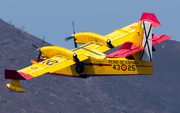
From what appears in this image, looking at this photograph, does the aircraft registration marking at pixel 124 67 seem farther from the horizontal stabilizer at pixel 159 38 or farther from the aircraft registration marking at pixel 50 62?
the aircraft registration marking at pixel 50 62

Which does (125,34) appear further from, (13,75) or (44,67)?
(13,75)

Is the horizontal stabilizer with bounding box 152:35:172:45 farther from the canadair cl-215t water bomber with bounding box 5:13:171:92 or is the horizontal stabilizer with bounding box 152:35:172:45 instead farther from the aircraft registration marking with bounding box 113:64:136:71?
the aircraft registration marking with bounding box 113:64:136:71

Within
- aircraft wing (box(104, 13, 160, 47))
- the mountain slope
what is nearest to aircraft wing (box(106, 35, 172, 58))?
aircraft wing (box(104, 13, 160, 47))

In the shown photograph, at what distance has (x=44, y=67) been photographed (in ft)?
180

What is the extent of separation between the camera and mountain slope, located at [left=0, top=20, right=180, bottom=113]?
140 meters

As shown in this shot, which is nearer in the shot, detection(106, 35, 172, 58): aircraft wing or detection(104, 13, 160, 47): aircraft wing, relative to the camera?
detection(106, 35, 172, 58): aircraft wing

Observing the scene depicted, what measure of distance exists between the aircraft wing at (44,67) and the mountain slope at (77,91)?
77.7m

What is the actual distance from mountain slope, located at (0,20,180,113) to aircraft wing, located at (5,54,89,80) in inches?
3057

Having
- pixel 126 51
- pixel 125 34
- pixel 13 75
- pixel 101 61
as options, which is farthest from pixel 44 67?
pixel 125 34

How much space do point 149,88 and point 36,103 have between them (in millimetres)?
39845

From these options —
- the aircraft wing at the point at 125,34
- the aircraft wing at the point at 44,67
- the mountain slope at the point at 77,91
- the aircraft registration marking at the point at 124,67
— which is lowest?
the mountain slope at the point at 77,91

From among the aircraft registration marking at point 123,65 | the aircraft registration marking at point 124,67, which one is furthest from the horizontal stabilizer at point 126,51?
the aircraft registration marking at point 124,67

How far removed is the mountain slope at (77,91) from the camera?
140 meters

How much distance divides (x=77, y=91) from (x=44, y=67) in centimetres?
9552
